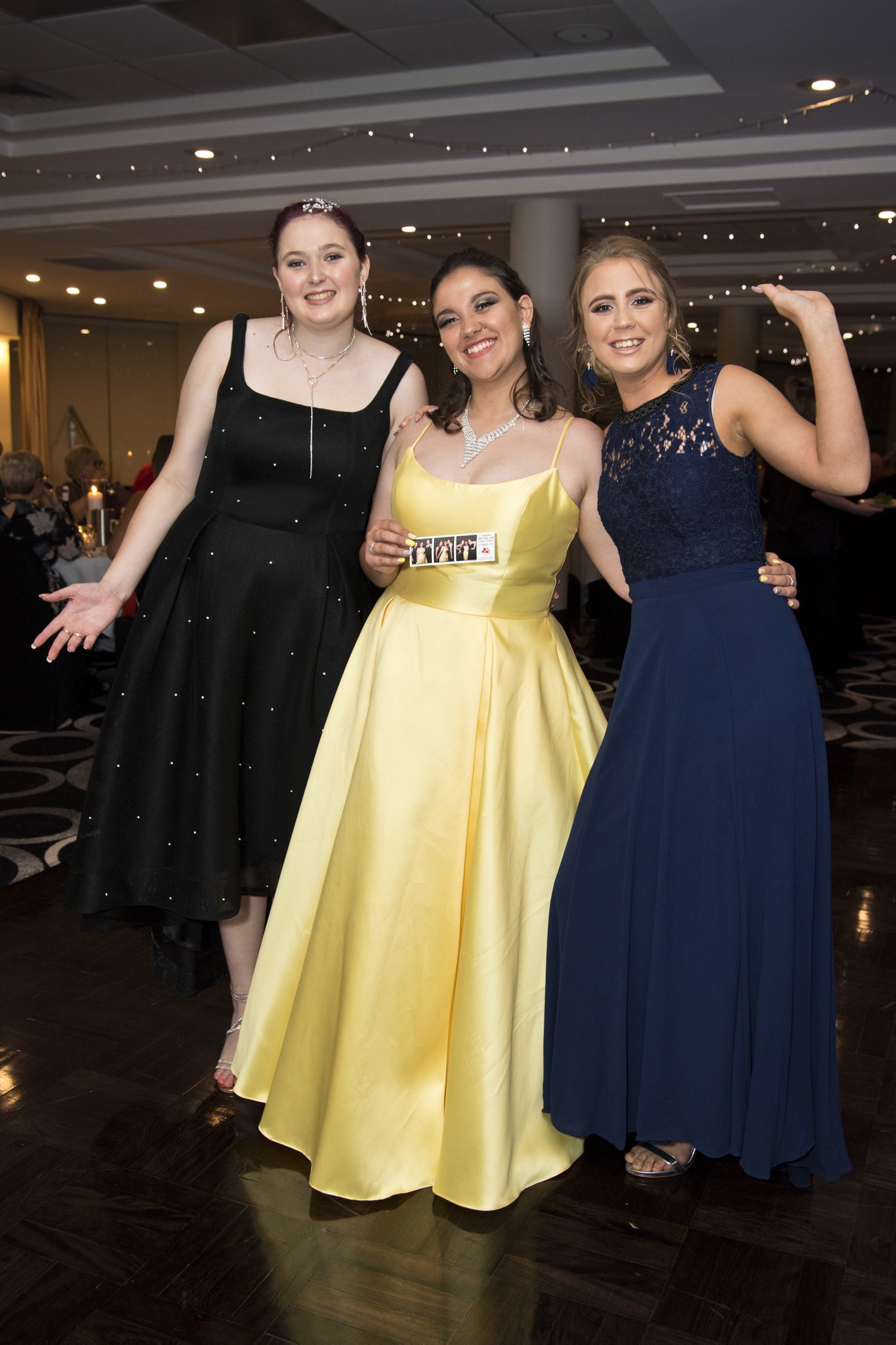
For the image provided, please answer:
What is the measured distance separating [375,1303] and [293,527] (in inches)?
53.0

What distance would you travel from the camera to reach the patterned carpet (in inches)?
149

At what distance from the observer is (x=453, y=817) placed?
6.41 feet

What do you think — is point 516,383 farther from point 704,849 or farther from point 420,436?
point 704,849

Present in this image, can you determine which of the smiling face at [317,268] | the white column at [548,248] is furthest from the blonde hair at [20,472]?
the smiling face at [317,268]

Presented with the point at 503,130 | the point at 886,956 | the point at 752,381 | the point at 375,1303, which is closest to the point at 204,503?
the point at 752,381

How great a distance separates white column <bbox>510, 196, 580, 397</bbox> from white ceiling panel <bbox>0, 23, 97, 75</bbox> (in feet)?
10.1

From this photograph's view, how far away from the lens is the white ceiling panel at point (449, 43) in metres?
5.43

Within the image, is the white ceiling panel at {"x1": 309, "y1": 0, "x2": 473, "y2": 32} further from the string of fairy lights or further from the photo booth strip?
the photo booth strip

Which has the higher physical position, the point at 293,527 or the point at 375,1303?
the point at 293,527

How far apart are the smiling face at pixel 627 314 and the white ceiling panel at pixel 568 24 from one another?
4.01m

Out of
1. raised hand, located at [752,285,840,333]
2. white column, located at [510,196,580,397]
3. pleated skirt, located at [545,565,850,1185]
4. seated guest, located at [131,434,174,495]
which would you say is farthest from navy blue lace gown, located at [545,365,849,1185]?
white column, located at [510,196,580,397]

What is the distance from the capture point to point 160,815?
219 centimetres

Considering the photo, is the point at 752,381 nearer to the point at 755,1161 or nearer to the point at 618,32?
the point at 755,1161

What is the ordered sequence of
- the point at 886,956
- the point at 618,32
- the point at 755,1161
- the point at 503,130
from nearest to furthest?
1. the point at 755,1161
2. the point at 886,956
3. the point at 618,32
4. the point at 503,130
